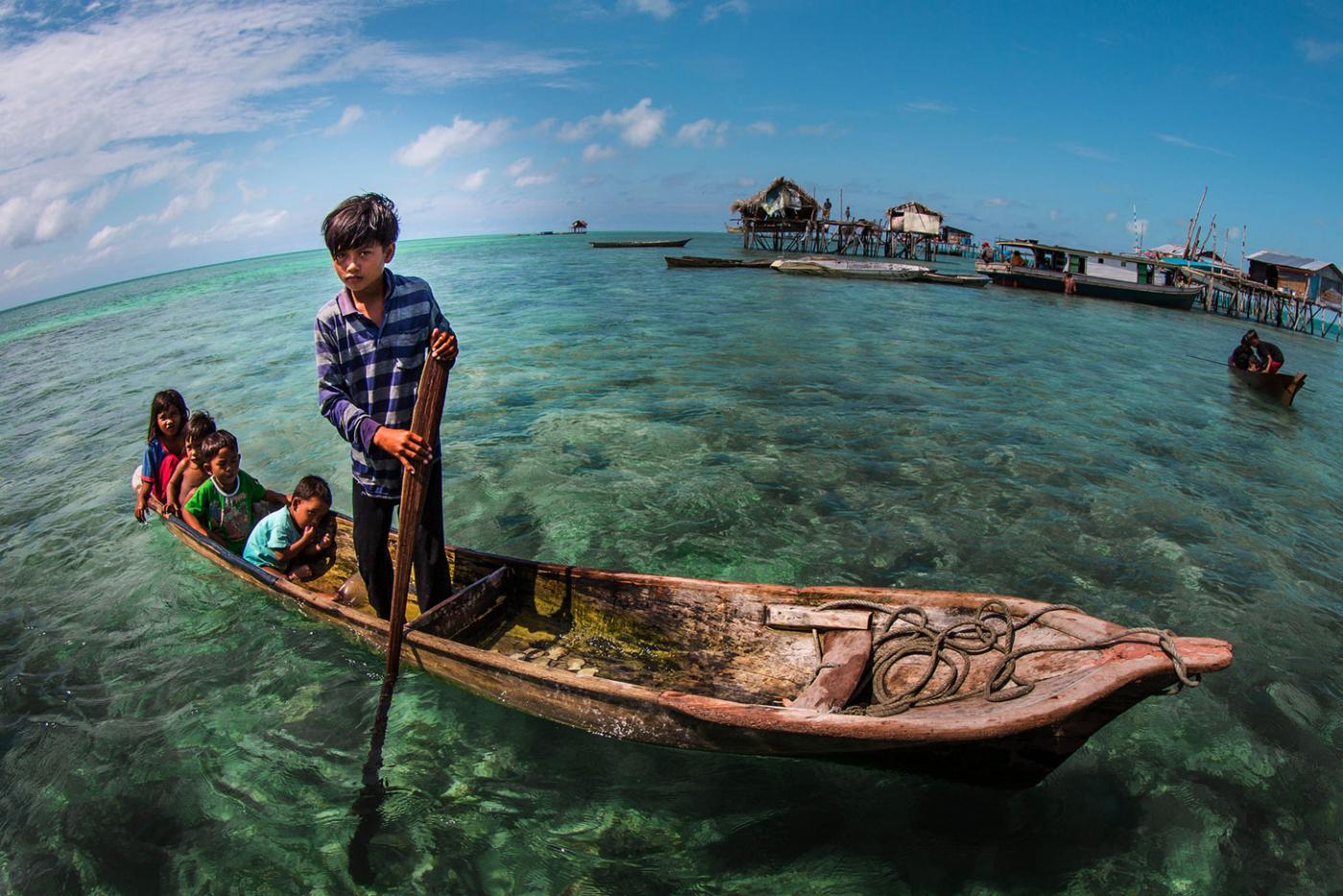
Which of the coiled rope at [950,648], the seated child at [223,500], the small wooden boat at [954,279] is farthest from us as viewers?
the small wooden boat at [954,279]

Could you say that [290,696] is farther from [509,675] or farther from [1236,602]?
[1236,602]

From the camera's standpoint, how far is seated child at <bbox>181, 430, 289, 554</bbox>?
5.93 m

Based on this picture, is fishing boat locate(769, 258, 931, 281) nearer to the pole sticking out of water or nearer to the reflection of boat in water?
the reflection of boat in water

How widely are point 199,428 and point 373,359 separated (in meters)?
3.56

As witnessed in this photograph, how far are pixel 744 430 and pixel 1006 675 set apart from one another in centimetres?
746

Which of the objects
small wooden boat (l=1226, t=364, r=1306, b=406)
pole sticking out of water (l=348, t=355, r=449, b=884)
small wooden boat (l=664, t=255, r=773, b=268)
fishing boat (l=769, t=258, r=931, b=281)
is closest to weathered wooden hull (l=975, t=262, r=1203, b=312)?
fishing boat (l=769, t=258, r=931, b=281)

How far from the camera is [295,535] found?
5926 millimetres

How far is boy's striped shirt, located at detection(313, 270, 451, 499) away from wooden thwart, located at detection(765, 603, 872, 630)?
241cm

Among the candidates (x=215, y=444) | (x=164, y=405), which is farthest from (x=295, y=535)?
A: (x=164, y=405)

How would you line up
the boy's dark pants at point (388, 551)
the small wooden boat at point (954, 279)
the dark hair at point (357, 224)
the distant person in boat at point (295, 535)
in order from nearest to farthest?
the dark hair at point (357, 224)
the boy's dark pants at point (388, 551)
the distant person in boat at point (295, 535)
the small wooden boat at point (954, 279)

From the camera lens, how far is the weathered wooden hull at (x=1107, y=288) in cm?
3581

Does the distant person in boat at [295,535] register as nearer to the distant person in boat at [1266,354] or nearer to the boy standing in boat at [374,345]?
the boy standing in boat at [374,345]

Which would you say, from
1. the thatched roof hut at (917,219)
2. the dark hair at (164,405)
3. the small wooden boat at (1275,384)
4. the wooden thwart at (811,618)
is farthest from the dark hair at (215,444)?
the thatched roof hut at (917,219)

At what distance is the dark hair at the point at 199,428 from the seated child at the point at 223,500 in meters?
0.07
